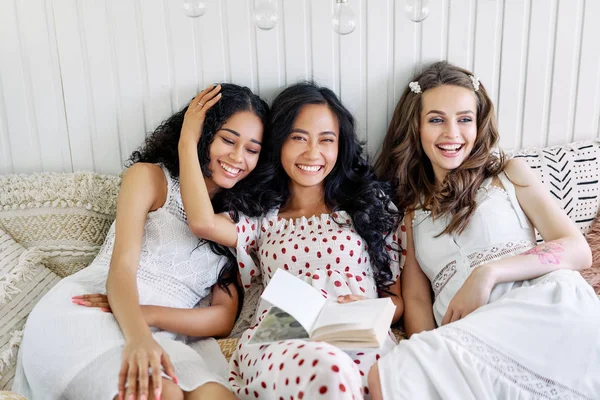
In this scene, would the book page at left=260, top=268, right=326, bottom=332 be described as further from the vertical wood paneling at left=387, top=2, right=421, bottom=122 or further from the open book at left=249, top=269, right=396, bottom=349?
the vertical wood paneling at left=387, top=2, right=421, bottom=122

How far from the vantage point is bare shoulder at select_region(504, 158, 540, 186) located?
163 centimetres

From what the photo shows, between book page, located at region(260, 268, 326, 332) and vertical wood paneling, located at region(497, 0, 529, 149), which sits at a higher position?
vertical wood paneling, located at region(497, 0, 529, 149)

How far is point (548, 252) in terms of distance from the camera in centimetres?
144

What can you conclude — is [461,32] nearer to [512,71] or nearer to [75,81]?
[512,71]

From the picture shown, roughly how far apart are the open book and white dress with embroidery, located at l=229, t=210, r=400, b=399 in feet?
0.10

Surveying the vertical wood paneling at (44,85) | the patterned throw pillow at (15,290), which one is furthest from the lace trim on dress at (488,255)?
the vertical wood paneling at (44,85)

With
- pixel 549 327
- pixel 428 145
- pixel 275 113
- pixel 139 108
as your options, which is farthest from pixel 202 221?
pixel 549 327

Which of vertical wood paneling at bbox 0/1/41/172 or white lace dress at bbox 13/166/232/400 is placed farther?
vertical wood paneling at bbox 0/1/41/172

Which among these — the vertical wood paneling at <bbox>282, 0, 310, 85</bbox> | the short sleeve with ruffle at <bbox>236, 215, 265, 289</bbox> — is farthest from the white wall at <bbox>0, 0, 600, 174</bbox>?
the short sleeve with ruffle at <bbox>236, 215, 265, 289</bbox>

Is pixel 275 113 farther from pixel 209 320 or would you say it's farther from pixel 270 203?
pixel 209 320

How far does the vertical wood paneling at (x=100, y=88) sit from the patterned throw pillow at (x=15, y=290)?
1.32ft

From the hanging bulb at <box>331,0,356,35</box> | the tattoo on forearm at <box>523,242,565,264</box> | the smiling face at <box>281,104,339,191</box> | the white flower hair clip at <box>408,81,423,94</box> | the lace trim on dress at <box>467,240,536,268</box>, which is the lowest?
the lace trim on dress at <box>467,240,536,268</box>

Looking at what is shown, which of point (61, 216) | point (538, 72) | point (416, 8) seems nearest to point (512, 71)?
point (538, 72)

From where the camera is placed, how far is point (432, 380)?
1.12m
